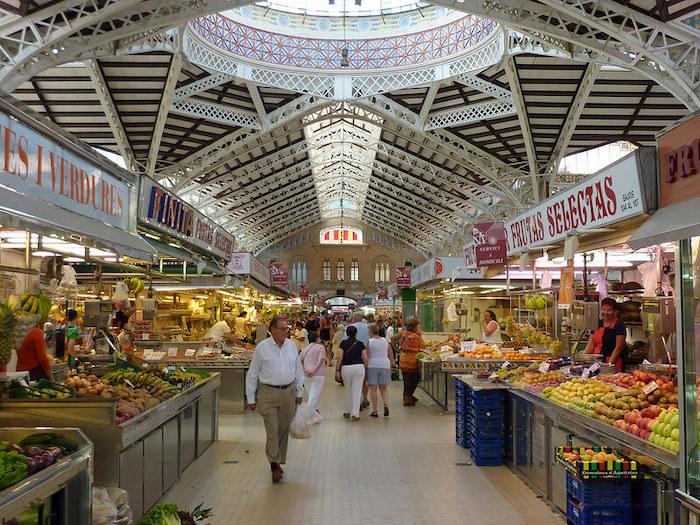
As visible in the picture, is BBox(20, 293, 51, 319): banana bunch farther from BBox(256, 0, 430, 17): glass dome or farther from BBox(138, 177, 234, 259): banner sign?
BBox(256, 0, 430, 17): glass dome

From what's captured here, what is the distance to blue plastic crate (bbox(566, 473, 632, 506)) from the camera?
4109 mm

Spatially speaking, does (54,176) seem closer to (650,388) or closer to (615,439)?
(615,439)

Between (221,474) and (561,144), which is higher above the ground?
(561,144)

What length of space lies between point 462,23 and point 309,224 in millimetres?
32724

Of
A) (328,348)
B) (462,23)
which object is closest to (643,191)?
(462,23)

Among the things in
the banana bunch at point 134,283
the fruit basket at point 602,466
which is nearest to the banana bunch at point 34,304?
the fruit basket at point 602,466

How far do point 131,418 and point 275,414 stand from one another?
1792 mm

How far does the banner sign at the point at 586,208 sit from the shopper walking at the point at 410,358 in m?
3.12

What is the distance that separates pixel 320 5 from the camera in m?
18.9

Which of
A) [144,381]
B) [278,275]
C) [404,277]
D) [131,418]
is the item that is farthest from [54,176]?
[404,277]

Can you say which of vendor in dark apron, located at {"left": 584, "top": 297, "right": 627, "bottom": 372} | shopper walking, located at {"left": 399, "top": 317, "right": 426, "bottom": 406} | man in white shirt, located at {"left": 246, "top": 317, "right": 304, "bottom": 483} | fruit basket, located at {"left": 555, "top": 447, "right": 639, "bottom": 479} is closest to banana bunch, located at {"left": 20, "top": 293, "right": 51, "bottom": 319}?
man in white shirt, located at {"left": 246, "top": 317, "right": 304, "bottom": 483}

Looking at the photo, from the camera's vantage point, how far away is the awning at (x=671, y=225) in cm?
354

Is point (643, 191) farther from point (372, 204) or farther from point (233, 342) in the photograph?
point (372, 204)

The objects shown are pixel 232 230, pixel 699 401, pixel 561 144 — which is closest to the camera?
pixel 699 401
